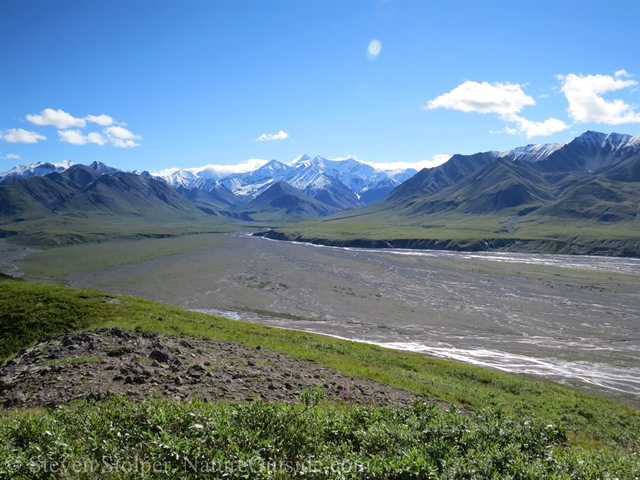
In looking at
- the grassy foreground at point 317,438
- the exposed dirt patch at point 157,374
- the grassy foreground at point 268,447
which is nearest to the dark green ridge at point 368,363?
the exposed dirt patch at point 157,374

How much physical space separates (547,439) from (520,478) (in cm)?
288

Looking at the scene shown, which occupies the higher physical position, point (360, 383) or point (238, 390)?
point (238, 390)

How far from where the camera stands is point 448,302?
76.4 meters

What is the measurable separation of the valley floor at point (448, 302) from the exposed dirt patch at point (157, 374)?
32306 millimetres

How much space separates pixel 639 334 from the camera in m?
56.7

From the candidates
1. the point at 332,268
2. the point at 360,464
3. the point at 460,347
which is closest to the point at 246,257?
the point at 332,268

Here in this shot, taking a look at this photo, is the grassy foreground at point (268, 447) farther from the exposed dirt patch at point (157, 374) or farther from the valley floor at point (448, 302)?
the valley floor at point (448, 302)

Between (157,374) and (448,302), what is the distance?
69.2 metres

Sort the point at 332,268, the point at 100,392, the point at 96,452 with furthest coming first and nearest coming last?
1. the point at 332,268
2. the point at 100,392
3. the point at 96,452

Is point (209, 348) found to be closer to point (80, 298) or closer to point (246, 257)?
point (80, 298)

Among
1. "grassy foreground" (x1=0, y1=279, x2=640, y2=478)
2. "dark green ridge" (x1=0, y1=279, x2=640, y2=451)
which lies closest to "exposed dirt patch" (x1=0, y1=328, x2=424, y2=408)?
"grassy foreground" (x1=0, y1=279, x2=640, y2=478)

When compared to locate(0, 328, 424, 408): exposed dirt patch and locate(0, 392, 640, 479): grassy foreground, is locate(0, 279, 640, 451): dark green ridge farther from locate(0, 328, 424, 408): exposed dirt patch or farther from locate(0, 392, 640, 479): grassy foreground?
locate(0, 392, 640, 479): grassy foreground

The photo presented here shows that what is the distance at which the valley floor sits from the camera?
48.5m

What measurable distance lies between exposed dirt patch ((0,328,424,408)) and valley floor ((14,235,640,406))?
3231 centimetres
